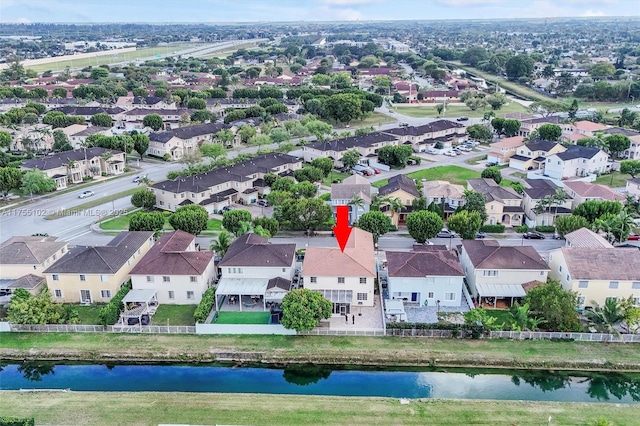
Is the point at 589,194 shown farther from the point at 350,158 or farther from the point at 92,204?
the point at 92,204

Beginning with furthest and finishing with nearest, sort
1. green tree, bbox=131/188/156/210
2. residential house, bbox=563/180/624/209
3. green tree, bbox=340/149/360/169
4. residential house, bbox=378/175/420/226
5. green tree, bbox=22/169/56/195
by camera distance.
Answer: green tree, bbox=340/149/360/169 → green tree, bbox=22/169/56/195 → green tree, bbox=131/188/156/210 → residential house, bbox=563/180/624/209 → residential house, bbox=378/175/420/226

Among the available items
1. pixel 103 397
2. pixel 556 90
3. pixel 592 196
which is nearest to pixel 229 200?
pixel 103 397

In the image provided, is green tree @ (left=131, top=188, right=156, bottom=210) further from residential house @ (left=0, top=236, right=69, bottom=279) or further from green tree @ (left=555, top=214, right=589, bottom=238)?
green tree @ (left=555, top=214, right=589, bottom=238)

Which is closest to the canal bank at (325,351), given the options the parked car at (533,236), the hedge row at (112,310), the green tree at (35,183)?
the hedge row at (112,310)

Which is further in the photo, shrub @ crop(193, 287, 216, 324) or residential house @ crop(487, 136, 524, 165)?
residential house @ crop(487, 136, 524, 165)

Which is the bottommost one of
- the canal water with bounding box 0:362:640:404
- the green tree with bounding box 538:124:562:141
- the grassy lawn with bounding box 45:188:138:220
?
the canal water with bounding box 0:362:640:404

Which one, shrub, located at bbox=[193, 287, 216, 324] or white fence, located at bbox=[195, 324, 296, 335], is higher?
shrub, located at bbox=[193, 287, 216, 324]

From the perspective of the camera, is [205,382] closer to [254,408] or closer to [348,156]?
[254,408]

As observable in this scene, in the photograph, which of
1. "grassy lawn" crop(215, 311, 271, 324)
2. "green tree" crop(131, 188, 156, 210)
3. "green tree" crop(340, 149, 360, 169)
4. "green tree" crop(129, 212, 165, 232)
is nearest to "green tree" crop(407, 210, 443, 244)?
"grassy lawn" crop(215, 311, 271, 324)
